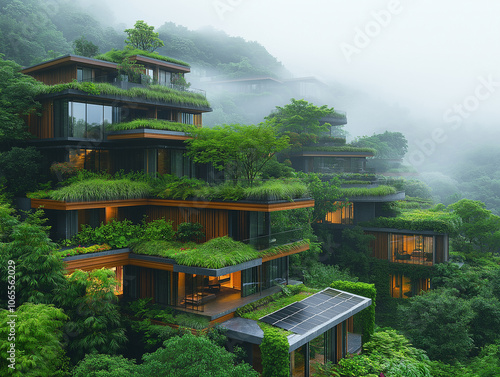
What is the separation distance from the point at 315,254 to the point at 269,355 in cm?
1597

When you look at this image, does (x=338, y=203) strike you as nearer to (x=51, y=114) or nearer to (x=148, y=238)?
(x=148, y=238)

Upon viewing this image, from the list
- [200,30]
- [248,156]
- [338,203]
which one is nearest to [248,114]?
[200,30]

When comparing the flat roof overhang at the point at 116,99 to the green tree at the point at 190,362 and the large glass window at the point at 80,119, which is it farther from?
the green tree at the point at 190,362

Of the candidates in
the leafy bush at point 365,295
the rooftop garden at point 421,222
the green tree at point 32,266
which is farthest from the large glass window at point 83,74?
the rooftop garden at point 421,222

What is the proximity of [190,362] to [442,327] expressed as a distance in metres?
15.0

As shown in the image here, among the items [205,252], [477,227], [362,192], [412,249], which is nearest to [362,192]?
[362,192]

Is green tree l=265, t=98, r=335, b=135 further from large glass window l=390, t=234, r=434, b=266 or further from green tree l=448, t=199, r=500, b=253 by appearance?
green tree l=448, t=199, r=500, b=253

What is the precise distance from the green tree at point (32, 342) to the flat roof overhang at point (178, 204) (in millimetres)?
7751

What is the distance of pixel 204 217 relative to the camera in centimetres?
2261

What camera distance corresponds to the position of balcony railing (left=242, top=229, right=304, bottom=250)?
20.7m

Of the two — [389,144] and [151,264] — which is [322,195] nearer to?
[151,264]

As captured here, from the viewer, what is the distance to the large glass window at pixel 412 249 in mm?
34000

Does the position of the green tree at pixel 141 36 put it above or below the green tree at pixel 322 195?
above

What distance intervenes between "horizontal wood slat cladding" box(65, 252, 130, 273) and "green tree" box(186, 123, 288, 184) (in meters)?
7.34
